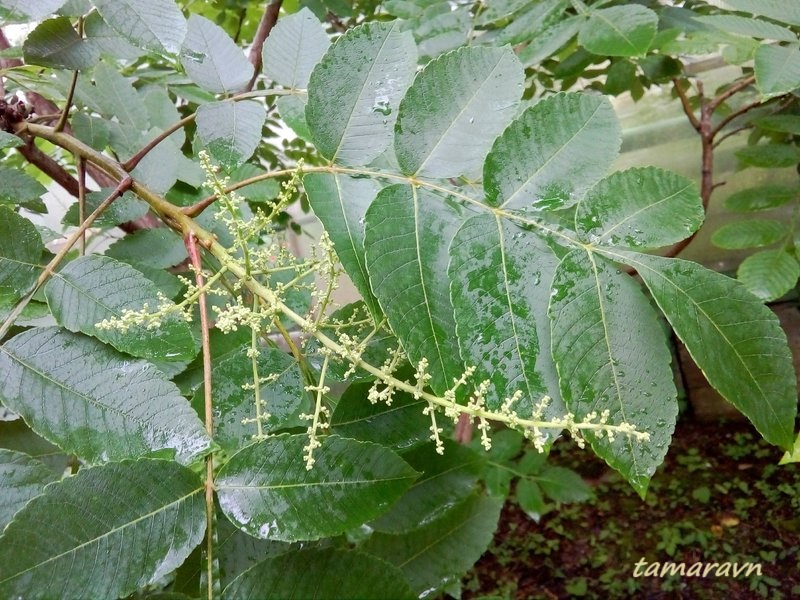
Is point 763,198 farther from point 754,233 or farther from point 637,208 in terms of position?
point 637,208

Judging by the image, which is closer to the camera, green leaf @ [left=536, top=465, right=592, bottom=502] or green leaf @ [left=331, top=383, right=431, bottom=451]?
green leaf @ [left=331, top=383, right=431, bottom=451]

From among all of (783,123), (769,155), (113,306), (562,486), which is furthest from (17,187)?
(562,486)

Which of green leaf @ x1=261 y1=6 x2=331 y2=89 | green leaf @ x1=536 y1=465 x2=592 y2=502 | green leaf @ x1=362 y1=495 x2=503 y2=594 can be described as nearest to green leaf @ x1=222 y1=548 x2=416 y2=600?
green leaf @ x1=362 y1=495 x2=503 y2=594

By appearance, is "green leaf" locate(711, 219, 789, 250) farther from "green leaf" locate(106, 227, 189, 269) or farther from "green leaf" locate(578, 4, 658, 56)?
"green leaf" locate(106, 227, 189, 269)

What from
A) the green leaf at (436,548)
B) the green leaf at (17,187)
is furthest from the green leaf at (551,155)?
the green leaf at (17,187)

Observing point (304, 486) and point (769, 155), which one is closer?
point (304, 486)

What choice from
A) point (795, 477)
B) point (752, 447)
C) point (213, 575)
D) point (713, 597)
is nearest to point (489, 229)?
point (213, 575)
